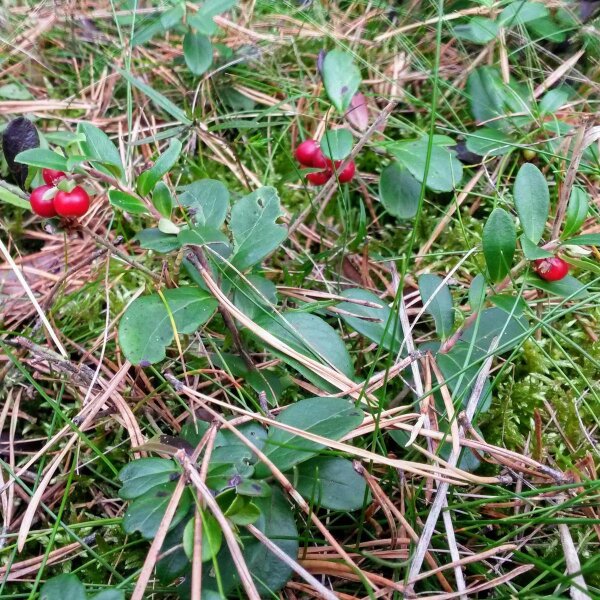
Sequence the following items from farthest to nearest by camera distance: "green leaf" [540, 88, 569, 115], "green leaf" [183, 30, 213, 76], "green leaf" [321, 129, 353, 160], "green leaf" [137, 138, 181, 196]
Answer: "green leaf" [183, 30, 213, 76] < "green leaf" [540, 88, 569, 115] < "green leaf" [321, 129, 353, 160] < "green leaf" [137, 138, 181, 196]

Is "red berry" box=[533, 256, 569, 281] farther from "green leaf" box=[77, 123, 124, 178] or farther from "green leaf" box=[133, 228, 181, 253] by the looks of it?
"green leaf" box=[77, 123, 124, 178]

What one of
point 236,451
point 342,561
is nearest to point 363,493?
point 342,561

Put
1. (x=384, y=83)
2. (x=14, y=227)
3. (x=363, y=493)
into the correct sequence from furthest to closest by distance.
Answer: (x=384, y=83)
(x=14, y=227)
(x=363, y=493)

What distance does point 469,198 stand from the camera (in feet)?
7.01

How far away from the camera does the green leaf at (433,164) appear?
188cm

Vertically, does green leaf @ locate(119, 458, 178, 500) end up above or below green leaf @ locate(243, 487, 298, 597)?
above

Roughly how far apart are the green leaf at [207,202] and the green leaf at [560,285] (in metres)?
0.81

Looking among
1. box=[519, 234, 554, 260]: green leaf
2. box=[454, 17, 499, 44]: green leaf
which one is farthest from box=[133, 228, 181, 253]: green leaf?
box=[454, 17, 499, 44]: green leaf

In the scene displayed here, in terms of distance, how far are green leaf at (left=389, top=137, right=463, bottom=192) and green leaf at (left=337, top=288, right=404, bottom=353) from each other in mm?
490

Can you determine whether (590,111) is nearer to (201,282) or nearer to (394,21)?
(394,21)

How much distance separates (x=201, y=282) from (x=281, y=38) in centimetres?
152

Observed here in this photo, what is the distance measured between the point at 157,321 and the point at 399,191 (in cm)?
100

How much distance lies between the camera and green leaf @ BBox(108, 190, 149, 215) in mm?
1414

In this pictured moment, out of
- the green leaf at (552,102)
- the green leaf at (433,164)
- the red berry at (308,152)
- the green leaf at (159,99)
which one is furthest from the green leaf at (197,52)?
the green leaf at (552,102)
